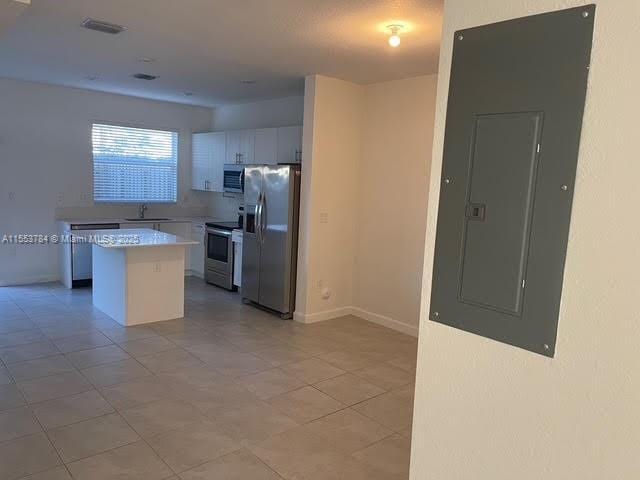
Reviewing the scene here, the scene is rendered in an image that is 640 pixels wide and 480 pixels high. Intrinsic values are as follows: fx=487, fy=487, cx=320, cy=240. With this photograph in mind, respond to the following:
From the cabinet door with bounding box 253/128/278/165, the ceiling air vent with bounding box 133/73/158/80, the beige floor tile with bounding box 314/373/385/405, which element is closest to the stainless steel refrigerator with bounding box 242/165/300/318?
the cabinet door with bounding box 253/128/278/165

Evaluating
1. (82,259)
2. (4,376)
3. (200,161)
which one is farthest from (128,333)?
(200,161)

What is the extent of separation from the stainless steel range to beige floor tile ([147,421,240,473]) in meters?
3.63

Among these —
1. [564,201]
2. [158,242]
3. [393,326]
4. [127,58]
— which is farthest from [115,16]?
[393,326]

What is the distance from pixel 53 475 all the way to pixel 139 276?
264 centimetres

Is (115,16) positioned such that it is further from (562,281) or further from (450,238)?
(562,281)

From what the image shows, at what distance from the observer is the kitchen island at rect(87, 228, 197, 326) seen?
4.89m

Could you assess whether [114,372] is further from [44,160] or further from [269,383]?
[44,160]

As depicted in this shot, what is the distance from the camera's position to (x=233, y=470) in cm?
262

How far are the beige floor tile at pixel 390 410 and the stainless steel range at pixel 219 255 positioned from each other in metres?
3.50

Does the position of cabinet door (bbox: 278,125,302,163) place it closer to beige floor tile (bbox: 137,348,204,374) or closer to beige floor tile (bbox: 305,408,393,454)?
beige floor tile (bbox: 137,348,204,374)

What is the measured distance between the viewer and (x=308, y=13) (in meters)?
3.07

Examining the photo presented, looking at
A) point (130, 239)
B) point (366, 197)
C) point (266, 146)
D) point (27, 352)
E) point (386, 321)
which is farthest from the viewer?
point (266, 146)

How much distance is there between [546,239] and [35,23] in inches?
154

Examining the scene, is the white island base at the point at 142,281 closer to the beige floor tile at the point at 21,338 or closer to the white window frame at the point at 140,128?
the beige floor tile at the point at 21,338
